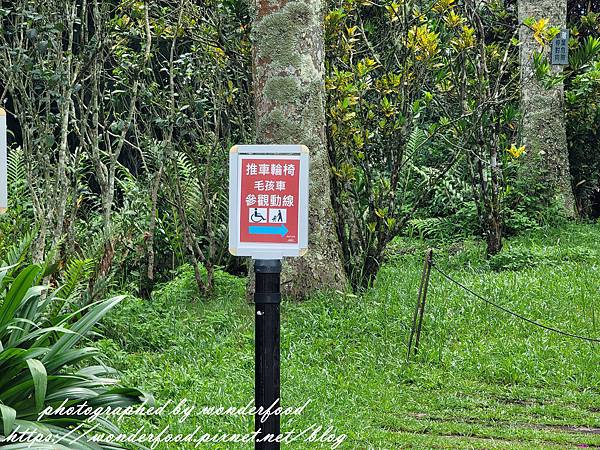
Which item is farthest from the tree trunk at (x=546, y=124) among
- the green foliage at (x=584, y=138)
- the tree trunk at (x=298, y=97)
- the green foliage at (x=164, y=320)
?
the green foliage at (x=164, y=320)

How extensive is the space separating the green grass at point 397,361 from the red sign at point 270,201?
5.74 ft

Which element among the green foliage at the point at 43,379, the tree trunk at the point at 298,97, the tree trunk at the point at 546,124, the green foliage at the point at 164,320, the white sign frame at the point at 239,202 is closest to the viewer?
the white sign frame at the point at 239,202

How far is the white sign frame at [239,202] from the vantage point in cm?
405

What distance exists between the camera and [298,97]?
8.48m

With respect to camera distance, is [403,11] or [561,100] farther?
[561,100]

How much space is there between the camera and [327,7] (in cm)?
892

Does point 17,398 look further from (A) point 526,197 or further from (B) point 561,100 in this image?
(B) point 561,100

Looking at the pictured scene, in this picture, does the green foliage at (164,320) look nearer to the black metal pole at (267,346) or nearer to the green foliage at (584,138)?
the black metal pole at (267,346)

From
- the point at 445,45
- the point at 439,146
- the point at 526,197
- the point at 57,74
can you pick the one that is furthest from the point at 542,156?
the point at 57,74

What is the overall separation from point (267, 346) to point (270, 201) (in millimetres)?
609

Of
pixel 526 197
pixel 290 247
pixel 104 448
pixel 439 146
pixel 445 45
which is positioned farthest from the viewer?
pixel 439 146

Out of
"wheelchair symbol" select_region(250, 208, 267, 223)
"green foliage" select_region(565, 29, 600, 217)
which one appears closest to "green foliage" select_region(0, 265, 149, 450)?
"wheelchair symbol" select_region(250, 208, 267, 223)

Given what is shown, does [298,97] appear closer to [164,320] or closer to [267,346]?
[164,320]

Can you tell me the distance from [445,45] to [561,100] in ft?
14.4
